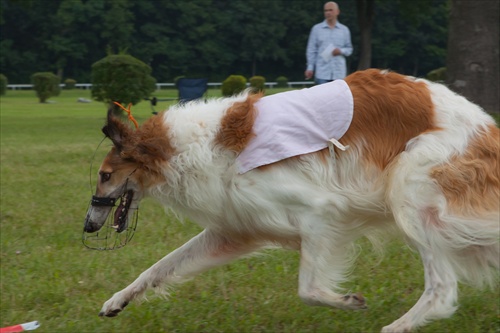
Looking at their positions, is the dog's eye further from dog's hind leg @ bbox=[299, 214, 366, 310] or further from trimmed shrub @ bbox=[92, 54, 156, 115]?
trimmed shrub @ bbox=[92, 54, 156, 115]

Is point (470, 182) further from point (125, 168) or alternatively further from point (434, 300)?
point (125, 168)

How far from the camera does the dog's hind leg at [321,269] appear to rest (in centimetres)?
439

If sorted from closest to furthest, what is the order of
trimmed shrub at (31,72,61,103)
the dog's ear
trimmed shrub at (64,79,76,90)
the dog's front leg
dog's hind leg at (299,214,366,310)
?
dog's hind leg at (299,214,366,310) < the dog's ear < the dog's front leg < trimmed shrub at (31,72,61,103) < trimmed shrub at (64,79,76,90)

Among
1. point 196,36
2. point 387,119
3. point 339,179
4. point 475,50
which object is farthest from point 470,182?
point 196,36

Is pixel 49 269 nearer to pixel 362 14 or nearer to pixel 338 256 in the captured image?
pixel 338 256

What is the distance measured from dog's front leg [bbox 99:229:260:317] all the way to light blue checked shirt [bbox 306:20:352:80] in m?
7.14

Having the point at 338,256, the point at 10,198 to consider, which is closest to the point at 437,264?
the point at 338,256

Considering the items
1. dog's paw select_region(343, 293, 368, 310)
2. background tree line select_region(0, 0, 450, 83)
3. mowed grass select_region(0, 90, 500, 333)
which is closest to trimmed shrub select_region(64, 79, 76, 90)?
background tree line select_region(0, 0, 450, 83)

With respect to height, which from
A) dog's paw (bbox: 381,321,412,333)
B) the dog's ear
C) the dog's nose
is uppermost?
the dog's ear

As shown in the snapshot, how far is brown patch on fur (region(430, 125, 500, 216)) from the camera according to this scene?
4242mm

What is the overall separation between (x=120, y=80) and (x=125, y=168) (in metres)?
18.9

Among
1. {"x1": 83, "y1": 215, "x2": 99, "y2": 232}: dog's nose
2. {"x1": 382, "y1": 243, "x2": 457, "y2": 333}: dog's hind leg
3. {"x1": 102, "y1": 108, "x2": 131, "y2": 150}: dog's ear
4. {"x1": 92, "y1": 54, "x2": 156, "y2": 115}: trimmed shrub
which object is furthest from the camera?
Answer: {"x1": 92, "y1": 54, "x2": 156, "y2": 115}: trimmed shrub

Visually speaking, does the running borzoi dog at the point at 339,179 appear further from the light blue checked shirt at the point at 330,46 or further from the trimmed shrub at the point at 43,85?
the trimmed shrub at the point at 43,85

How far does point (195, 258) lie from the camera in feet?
16.0
